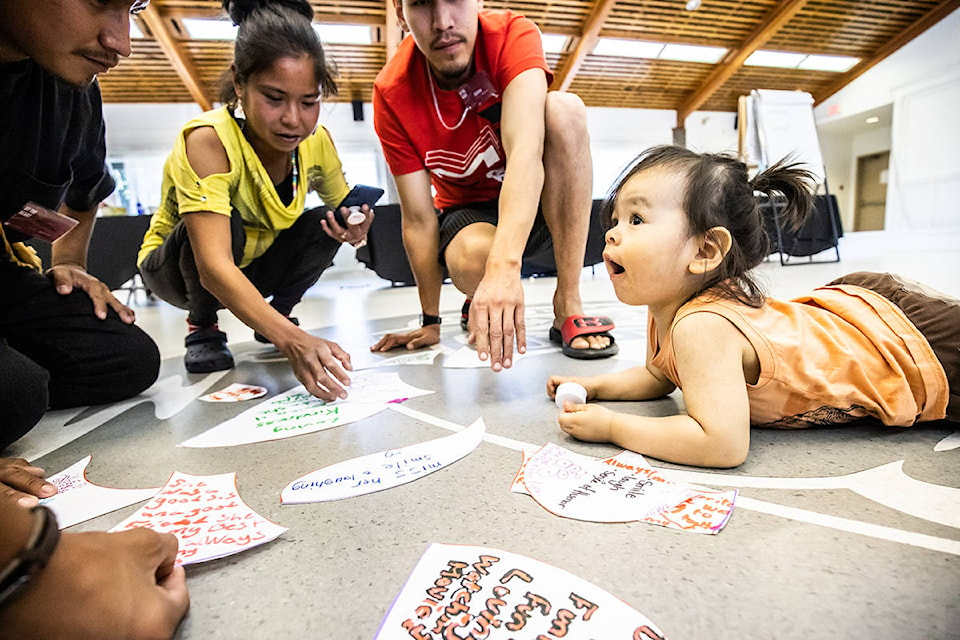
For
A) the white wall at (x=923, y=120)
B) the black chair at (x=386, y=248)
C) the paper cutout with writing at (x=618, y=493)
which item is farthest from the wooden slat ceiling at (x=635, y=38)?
the paper cutout with writing at (x=618, y=493)

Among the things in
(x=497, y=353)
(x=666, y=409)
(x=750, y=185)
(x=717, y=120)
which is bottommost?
(x=666, y=409)

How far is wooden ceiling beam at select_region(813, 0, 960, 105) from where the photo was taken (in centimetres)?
719

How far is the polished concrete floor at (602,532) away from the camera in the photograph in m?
0.37

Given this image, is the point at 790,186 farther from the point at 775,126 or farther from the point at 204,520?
the point at 775,126

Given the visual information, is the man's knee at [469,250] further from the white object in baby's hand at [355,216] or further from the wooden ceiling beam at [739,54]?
the wooden ceiling beam at [739,54]

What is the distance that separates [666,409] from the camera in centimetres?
83

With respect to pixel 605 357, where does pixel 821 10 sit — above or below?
above

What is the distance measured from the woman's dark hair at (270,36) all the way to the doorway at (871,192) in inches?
446

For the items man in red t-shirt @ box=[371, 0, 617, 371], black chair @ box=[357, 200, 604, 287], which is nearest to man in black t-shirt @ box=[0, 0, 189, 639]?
man in red t-shirt @ box=[371, 0, 617, 371]

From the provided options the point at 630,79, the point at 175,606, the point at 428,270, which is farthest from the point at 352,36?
the point at 175,606

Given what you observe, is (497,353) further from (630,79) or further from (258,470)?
(630,79)

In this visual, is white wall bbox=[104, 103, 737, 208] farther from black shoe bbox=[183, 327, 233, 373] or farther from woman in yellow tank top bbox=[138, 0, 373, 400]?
black shoe bbox=[183, 327, 233, 373]

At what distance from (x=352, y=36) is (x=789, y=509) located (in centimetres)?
737

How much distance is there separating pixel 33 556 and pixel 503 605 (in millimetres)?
293
